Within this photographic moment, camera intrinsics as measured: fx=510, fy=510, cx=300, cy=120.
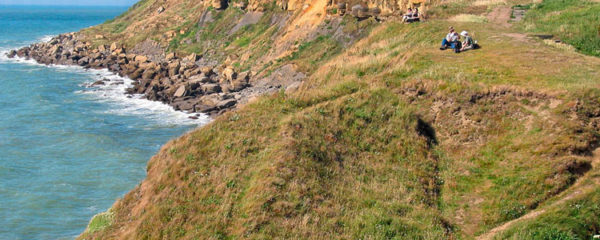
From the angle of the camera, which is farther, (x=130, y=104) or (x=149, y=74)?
(x=149, y=74)

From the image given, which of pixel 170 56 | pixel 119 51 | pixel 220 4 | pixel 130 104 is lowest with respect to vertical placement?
pixel 130 104

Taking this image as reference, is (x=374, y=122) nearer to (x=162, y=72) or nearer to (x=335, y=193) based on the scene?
(x=335, y=193)

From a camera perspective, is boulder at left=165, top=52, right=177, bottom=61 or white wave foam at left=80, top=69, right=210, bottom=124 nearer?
white wave foam at left=80, top=69, right=210, bottom=124

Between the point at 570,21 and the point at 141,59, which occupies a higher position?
the point at 570,21

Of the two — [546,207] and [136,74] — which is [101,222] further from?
[136,74]

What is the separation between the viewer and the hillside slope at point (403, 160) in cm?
1254

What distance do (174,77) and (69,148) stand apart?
16602mm

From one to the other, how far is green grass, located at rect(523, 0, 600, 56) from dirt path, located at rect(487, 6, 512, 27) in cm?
A: 107

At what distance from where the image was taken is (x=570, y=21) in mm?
26297

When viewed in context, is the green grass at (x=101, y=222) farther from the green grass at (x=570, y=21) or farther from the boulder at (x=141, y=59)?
the boulder at (x=141, y=59)

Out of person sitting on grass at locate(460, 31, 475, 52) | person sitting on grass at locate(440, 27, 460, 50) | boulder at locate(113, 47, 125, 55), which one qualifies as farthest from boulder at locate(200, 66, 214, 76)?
person sitting on grass at locate(460, 31, 475, 52)

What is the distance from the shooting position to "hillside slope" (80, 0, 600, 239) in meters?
12.5

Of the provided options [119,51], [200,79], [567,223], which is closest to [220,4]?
[119,51]

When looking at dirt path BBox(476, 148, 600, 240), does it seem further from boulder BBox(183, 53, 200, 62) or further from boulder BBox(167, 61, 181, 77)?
boulder BBox(183, 53, 200, 62)
